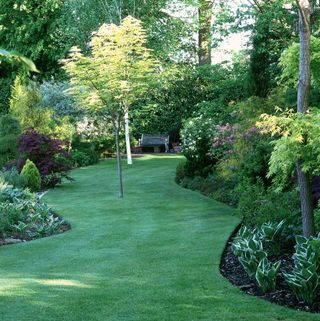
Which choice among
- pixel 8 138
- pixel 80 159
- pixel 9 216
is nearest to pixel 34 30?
pixel 80 159

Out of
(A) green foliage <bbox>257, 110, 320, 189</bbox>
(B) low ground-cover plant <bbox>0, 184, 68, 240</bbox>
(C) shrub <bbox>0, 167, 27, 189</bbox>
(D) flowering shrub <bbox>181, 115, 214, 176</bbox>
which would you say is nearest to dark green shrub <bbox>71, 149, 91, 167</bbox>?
(D) flowering shrub <bbox>181, 115, 214, 176</bbox>

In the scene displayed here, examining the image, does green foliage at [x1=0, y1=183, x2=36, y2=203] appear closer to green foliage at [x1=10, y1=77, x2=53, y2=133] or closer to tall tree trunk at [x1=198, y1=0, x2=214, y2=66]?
green foliage at [x1=10, y1=77, x2=53, y2=133]

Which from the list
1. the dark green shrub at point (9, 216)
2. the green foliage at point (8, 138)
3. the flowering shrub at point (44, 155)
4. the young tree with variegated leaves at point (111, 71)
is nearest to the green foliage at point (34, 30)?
the green foliage at point (8, 138)

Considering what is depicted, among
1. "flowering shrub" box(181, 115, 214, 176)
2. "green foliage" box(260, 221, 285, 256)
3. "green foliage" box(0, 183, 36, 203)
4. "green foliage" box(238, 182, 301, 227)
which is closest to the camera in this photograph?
"green foliage" box(260, 221, 285, 256)

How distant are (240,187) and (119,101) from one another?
423 cm

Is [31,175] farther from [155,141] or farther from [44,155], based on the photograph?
[155,141]

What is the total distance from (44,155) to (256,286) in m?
12.2

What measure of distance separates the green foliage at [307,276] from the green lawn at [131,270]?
291mm

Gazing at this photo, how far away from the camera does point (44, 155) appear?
55.6ft

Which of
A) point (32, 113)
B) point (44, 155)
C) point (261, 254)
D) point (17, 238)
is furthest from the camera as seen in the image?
point (32, 113)

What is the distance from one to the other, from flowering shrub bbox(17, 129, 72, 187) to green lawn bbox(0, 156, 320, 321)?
3916mm

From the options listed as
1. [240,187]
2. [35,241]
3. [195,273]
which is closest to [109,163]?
[240,187]

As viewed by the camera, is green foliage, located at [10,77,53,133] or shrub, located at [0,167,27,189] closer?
shrub, located at [0,167,27,189]

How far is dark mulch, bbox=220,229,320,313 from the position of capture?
5195 millimetres
